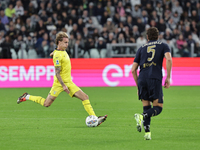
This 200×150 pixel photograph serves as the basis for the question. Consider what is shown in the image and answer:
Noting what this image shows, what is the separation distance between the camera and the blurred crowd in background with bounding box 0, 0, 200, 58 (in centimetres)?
1906

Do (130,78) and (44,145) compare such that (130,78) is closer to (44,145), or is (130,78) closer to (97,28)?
(97,28)

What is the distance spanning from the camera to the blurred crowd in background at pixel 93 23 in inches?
750

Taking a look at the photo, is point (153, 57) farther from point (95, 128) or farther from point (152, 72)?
point (95, 128)

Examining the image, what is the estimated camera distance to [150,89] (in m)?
6.46

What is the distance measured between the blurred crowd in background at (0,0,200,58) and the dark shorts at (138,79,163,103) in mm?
12303

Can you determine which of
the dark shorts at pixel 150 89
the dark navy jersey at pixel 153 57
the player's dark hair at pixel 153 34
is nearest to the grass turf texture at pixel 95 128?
the dark shorts at pixel 150 89

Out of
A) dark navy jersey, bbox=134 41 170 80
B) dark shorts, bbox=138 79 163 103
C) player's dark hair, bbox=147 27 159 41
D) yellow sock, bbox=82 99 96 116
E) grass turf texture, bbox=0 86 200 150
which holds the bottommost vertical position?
grass turf texture, bbox=0 86 200 150

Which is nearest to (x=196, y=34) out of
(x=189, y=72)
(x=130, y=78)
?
(x=189, y=72)

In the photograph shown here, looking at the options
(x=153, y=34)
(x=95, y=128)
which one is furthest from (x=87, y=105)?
(x=153, y=34)

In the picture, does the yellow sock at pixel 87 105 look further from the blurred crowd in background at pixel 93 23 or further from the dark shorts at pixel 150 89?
the blurred crowd in background at pixel 93 23

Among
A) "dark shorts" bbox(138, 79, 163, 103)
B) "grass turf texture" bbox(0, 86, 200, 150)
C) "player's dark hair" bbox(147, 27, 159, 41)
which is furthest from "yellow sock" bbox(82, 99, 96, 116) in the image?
"player's dark hair" bbox(147, 27, 159, 41)

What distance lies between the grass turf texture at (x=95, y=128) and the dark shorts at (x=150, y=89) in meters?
0.70

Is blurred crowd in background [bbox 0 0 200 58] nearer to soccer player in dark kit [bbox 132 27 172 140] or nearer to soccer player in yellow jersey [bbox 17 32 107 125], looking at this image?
soccer player in yellow jersey [bbox 17 32 107 125]

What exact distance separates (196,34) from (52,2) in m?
7.91
